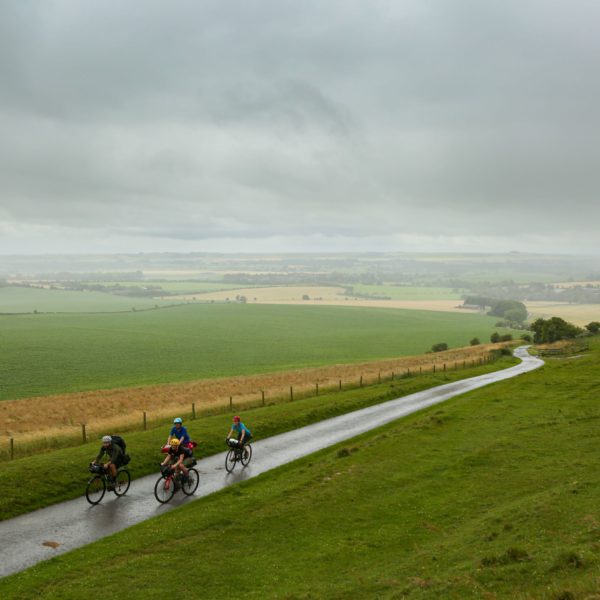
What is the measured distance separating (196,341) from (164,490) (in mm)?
96997

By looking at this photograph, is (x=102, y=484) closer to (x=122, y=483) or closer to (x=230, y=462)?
(x=122, y=483)

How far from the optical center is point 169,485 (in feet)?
73.6

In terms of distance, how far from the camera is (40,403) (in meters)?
51.4

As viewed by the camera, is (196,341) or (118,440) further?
(196,341)

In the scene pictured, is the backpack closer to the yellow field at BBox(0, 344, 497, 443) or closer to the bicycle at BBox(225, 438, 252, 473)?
the bicycle at BBox(225, 438, 252, 473)

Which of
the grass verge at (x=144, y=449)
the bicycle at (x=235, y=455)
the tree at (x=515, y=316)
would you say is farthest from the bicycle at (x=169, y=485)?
the tree at (x=515, y=316)

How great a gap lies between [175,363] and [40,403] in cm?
3777

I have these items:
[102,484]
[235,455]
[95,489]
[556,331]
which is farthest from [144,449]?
[556,331]

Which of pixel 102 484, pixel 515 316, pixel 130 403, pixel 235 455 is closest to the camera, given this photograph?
pixel 102 484

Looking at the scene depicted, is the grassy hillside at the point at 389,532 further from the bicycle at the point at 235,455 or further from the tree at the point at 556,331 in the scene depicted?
the tree at the point at 556,331

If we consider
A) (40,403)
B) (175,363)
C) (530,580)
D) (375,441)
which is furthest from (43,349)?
(530,580)

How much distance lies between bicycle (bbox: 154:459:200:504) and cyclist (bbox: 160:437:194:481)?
170 millimetres

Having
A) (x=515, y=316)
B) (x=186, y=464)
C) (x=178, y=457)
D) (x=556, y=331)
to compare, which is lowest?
(x=515, y=316)

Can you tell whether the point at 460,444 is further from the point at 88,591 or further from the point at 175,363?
the point at 175,363
